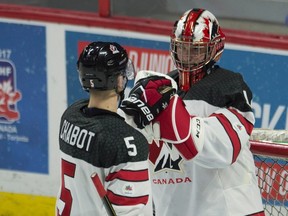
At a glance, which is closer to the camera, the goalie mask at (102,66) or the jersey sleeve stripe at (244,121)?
the goalie mask at (102,66)

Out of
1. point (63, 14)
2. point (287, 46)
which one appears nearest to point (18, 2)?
point (63, 14)

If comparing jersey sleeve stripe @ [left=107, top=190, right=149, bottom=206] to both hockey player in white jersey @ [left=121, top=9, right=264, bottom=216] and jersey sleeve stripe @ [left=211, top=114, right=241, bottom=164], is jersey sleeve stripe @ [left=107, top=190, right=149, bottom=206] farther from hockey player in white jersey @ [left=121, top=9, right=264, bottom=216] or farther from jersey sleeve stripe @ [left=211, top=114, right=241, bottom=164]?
jersey sleeve stripe @ [left=211, top=114, right=241, bottom=164]

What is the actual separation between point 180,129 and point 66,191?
0.34m

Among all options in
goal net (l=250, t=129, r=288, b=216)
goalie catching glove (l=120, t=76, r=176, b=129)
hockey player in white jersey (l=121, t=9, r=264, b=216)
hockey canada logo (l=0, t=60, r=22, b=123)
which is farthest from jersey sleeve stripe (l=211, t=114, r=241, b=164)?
hockey canada logo (l=0, t=60, r=22, b=123)

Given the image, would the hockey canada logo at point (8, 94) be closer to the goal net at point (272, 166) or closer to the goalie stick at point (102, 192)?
the goal net at point (272, 166)

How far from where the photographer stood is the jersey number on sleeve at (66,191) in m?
1.97

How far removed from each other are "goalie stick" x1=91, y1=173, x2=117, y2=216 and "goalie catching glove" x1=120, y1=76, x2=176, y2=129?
18 centimetres

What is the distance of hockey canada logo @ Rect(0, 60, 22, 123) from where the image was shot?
11.5ft

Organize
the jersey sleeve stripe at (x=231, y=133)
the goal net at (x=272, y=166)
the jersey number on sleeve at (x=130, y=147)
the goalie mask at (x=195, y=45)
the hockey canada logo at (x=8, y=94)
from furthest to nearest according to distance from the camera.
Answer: the hockey canada logo at (x=8, y=94)
the goal net at (x=272, y=166)
the goalie mask at (x=195, y=45)
the jersey sleeve stripe at (x=231, y=133)
the jersey number on sleeve at (x=130, y=147)

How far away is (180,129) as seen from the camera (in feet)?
6.42

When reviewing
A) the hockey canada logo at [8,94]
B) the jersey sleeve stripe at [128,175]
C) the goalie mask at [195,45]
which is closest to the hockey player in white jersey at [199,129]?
the goalie mask at [195,45]

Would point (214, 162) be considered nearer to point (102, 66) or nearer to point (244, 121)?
point (244, 121)

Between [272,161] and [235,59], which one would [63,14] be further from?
[272,161]

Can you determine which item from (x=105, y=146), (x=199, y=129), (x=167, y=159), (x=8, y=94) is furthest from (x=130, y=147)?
(x=8, y=94)
